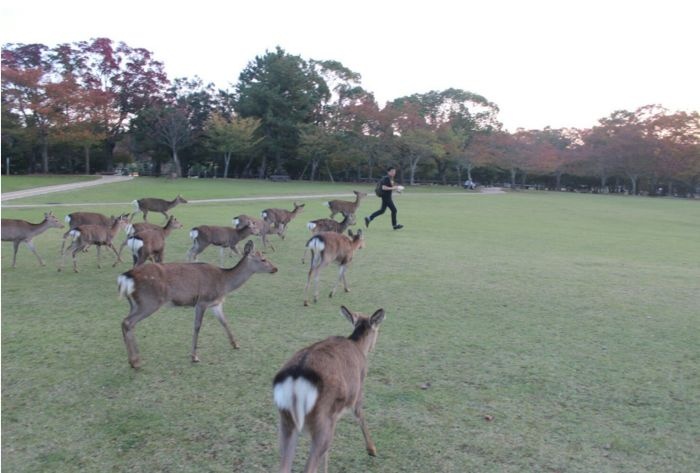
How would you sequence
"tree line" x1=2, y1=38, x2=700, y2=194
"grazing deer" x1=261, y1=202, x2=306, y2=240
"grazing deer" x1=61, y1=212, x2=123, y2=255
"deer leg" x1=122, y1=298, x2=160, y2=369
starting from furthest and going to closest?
1. "tree line" x1=2, y1=38, x2=700, y2=194
2. "grazing deer" x1=261, y1=202, x2=306, y2=240
3. "grazing deer" x1=61, y1=212, x2=123, y2=255
4. "deer leg" x1=122, y1=298, x2=160, y2=369

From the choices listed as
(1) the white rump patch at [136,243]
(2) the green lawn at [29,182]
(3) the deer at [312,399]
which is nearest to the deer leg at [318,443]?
(3) the deer at [312,399]

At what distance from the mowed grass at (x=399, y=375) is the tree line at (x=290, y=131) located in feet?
128

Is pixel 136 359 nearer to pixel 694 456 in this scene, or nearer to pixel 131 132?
pixel 694 456

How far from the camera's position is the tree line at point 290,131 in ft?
147

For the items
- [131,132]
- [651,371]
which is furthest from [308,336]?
[131,132]

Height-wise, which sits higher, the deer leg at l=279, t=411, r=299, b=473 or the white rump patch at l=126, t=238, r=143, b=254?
the white rump patch at l=126, t=238, r=143, b=254

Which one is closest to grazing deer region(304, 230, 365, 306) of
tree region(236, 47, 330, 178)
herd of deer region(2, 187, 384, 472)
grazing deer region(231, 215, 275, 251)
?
herd of deer region(2, 187, 384, 472)

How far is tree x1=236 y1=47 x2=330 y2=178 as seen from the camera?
5234 centimetres

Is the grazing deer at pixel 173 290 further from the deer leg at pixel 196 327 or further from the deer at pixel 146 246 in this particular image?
the deer at pixel 146 246

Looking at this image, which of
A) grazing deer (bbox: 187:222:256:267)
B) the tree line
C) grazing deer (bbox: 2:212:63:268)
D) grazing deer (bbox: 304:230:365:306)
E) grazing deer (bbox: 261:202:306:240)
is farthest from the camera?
the tree line

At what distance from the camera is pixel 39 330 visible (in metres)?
5.41

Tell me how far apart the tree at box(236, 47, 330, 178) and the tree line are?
13 centimetres

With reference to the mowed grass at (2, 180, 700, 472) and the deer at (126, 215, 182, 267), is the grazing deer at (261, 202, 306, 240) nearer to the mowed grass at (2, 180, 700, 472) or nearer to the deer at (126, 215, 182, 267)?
the mowed grass at (2, 180, 700, 472)

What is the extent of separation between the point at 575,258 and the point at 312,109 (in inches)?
1809
